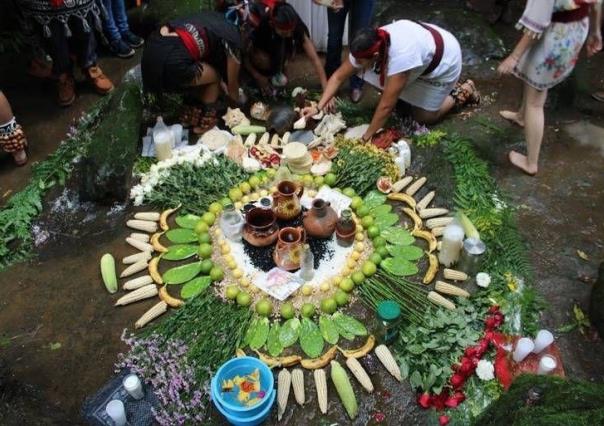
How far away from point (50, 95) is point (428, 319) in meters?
4.95

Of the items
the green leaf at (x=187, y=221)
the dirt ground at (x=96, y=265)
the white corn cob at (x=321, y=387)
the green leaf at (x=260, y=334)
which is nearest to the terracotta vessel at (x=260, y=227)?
the green leaf at (x=187, y=221)

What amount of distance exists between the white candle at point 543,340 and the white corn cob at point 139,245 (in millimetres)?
2949

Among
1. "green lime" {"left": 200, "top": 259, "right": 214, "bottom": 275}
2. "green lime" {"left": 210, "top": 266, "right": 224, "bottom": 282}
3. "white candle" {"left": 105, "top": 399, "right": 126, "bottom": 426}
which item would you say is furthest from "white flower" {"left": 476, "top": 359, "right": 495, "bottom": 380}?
"white candle" {"left": 105, "top": 399, "right": 126, "bottom": 426}

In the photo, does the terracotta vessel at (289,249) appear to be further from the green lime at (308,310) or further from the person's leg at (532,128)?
the person's leg at (532,128)

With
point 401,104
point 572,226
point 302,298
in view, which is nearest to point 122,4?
point 401,104

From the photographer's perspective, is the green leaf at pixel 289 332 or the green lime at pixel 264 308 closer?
the green leaf at pixel 289 332

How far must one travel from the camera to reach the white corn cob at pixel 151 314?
3850 mm

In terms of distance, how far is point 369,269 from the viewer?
4.07 meters

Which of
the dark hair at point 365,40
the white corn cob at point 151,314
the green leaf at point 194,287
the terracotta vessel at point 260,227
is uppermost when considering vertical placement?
the dark hair at point 365,40

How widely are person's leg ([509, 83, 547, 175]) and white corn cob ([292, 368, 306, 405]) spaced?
2.86m

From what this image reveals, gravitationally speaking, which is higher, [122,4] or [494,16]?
[122,4]

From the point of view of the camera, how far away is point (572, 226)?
4477 millimetres

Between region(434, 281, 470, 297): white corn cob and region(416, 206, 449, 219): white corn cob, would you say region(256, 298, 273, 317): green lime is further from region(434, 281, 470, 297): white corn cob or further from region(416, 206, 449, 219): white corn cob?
region(416, 206, 449, 219): white corn cob

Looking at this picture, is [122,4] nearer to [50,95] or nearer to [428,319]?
[50,95]
